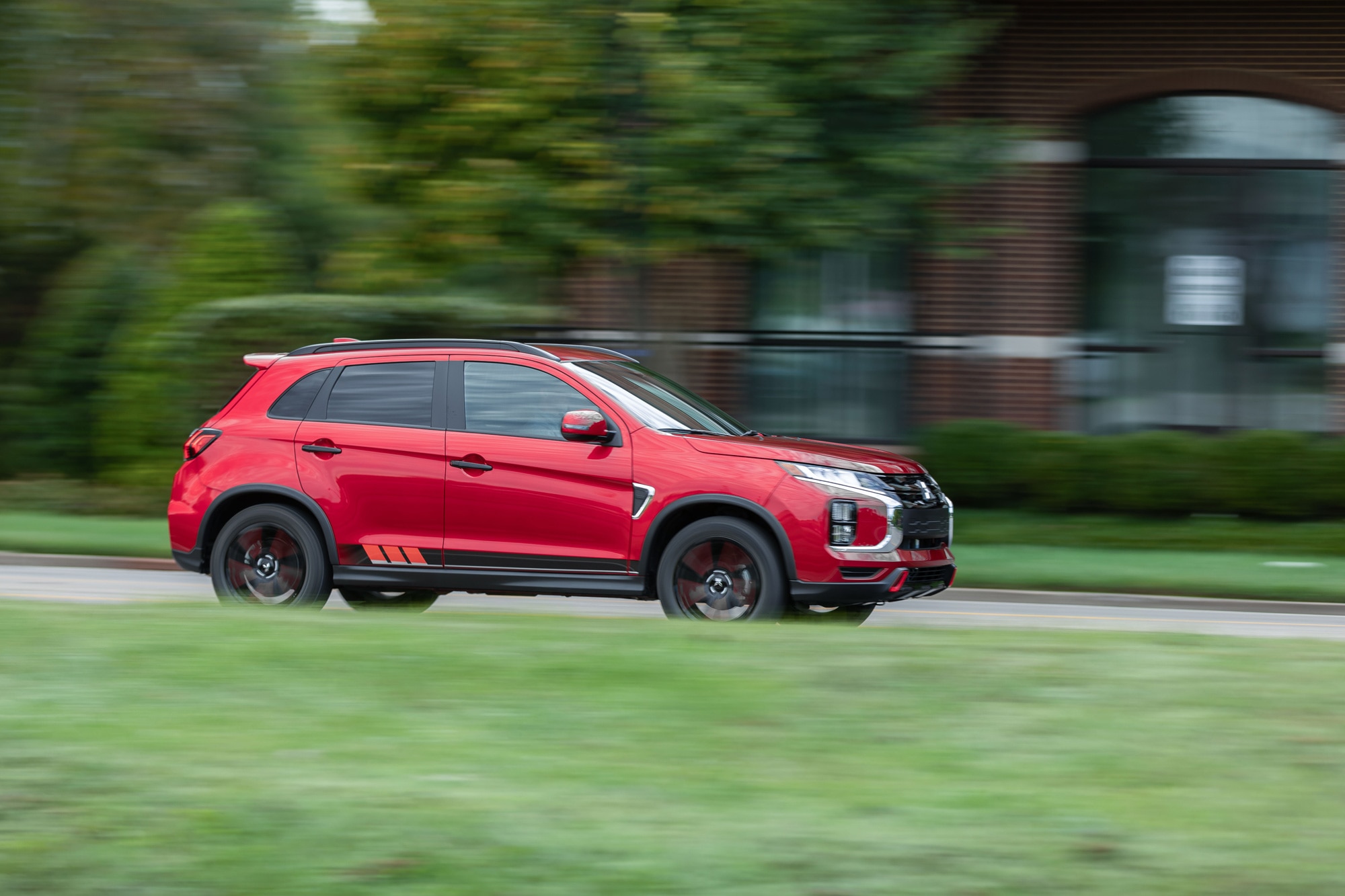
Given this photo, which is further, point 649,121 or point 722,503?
point 649,121

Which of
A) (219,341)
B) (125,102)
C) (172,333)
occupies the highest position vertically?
(125,102)

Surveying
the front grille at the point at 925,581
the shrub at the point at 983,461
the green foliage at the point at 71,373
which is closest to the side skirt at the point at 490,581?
the front grille at the point at 925,581

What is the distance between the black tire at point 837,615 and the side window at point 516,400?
1.67 meters

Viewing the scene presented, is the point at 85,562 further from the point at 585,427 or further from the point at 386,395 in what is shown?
the point at 585,427

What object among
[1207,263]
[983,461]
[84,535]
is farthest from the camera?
[1207,263]

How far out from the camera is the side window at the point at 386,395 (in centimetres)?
927

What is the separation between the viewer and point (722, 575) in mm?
8711

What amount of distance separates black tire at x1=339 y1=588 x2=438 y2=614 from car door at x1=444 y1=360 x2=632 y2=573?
1.56 meters

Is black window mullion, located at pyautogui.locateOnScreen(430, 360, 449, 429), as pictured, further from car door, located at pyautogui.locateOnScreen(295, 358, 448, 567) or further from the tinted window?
the tinted window

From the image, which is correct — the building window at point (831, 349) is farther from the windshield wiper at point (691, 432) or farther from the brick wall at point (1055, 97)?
the windshield wiper at point (691, 432)

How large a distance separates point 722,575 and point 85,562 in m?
7.58

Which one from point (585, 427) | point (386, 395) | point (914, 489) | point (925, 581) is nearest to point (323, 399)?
point (386, 395)

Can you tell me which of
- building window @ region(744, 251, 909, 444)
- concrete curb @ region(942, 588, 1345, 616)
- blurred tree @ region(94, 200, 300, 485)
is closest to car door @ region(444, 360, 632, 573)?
concrete curb @ region(942, 588, 1345, 616)

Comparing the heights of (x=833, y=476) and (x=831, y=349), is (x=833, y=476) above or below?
below
